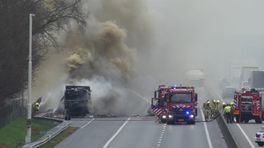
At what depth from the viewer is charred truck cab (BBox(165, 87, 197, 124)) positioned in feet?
198

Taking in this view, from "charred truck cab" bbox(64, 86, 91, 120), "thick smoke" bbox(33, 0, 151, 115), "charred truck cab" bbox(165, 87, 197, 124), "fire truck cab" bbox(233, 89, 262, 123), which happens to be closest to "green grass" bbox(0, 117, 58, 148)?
"charred truck cab" bbox(64, 86, 91, 120)

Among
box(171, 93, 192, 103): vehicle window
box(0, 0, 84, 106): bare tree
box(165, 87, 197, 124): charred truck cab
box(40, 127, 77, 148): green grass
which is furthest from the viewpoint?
box(171, 93, 192, 103): vehicle window

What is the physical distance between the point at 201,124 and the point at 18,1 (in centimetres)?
1618

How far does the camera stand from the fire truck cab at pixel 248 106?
6397cm

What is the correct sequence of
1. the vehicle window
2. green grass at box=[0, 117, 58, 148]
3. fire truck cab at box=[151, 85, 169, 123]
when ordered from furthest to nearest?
fire truck cab at box=[151, 85, 169, 123] < the vehicle window < green grass at box=[0, 117, 58, 148]

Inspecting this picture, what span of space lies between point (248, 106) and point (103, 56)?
2521 cm

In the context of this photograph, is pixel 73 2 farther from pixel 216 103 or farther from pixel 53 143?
pixel 53 143

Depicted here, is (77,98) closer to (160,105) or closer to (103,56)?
(160,105)

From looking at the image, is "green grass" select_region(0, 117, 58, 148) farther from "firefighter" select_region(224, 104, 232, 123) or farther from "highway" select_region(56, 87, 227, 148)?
"firefighter" select_region(224, 104, 232, 123)

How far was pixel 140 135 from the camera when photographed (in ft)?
166

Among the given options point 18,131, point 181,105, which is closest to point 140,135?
point 18,131

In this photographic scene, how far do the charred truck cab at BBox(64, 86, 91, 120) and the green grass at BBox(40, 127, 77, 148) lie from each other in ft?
40.0

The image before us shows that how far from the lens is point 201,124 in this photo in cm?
6084

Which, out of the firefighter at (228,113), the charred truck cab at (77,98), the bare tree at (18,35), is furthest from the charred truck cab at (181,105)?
the bare tree at (18,35)
